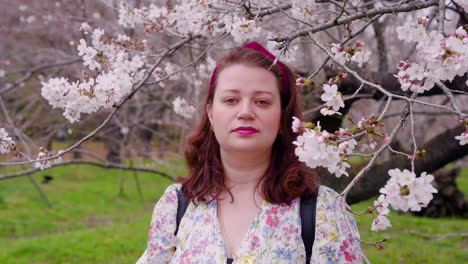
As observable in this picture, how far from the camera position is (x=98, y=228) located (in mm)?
5945

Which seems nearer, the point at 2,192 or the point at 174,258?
the point at 174,258

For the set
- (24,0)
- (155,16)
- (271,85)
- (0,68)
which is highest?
(24,0)

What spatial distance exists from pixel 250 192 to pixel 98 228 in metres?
4.63

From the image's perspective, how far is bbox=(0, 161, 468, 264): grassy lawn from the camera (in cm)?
472

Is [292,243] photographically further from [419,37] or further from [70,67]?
[70,67]

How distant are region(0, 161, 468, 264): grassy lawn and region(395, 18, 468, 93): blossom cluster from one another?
1.23m

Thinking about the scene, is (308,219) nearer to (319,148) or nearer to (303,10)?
(319,148)

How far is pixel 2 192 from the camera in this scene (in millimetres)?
8641

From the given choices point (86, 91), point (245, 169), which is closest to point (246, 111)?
point (245, 169)

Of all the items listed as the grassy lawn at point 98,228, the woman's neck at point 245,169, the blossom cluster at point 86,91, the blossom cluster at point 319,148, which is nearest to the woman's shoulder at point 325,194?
the woman's neck at point 245,169

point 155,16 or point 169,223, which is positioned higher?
point 155,16

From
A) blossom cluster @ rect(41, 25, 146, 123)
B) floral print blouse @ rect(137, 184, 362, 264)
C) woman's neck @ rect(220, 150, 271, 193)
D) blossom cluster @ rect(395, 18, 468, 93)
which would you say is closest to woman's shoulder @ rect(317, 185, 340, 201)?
floral print blouse @ rect(137, 184, 362, 264)

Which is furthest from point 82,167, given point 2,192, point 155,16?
point 155,16

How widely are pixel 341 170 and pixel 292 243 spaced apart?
1.16 ft
